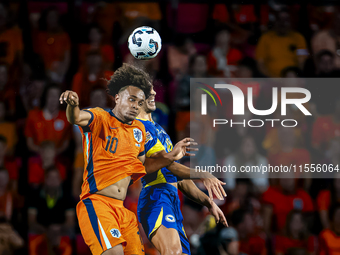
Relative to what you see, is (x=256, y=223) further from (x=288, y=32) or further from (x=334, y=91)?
(x=288, y=32)

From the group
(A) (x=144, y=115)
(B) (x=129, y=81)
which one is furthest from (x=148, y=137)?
(B) (x=129, y=81)

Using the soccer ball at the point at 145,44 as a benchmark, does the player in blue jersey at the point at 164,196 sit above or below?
below

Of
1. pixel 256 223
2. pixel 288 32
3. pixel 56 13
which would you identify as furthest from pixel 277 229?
pixel 56 13

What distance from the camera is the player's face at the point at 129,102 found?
3994 mm

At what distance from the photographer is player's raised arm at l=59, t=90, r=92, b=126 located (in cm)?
328

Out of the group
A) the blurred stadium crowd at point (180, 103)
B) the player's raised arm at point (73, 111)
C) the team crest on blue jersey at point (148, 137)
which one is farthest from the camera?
the blurred stadium crowd at point (180, 103)

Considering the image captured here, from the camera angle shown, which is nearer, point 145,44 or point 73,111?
point 73,111

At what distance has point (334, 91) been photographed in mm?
5516

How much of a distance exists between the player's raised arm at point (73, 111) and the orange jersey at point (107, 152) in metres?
0.10

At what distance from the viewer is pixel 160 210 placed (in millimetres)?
3971

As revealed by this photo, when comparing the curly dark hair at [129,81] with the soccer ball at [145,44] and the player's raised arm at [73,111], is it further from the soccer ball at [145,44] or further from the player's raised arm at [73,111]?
the player's raised arm at [73,111]

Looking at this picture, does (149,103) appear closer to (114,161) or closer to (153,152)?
(153,152)

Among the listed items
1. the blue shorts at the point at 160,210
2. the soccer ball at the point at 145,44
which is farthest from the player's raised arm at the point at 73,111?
the soccer ball at the point at 145,44

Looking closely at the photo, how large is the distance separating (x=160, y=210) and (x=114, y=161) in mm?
643
